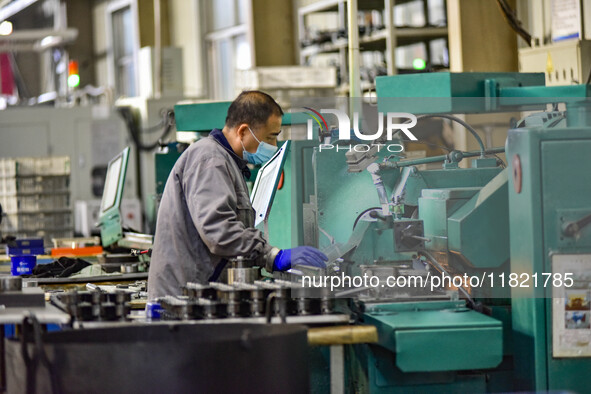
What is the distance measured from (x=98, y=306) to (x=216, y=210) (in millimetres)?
→ 571

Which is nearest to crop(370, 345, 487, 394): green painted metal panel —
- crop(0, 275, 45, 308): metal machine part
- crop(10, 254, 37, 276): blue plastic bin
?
crop(0, 275, 45, 308): metal machine part

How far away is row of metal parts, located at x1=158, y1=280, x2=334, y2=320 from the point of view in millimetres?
2232

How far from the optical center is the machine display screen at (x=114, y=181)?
15.2ft

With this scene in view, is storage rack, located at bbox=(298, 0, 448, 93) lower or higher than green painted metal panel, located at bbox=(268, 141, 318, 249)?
higher

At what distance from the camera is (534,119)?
248 cm

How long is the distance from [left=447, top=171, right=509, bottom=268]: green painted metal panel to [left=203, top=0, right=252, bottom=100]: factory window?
798 cm

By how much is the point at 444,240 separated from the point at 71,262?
6.73ft

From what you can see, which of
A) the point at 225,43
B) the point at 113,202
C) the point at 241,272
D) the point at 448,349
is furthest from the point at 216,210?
the point at 225,43

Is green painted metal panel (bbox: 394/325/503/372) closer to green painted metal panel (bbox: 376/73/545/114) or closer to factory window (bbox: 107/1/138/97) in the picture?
green painted metal panel (bbox: 376/73/545/114)

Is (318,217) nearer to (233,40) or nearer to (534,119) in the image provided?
(534,119)

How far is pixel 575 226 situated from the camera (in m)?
2.18

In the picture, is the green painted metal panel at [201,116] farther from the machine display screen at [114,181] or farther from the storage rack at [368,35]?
the storage rack at [368,35]

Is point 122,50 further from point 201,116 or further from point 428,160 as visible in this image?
point 428,160

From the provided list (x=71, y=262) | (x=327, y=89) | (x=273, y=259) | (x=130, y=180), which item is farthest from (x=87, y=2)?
(x=273, y=259)
